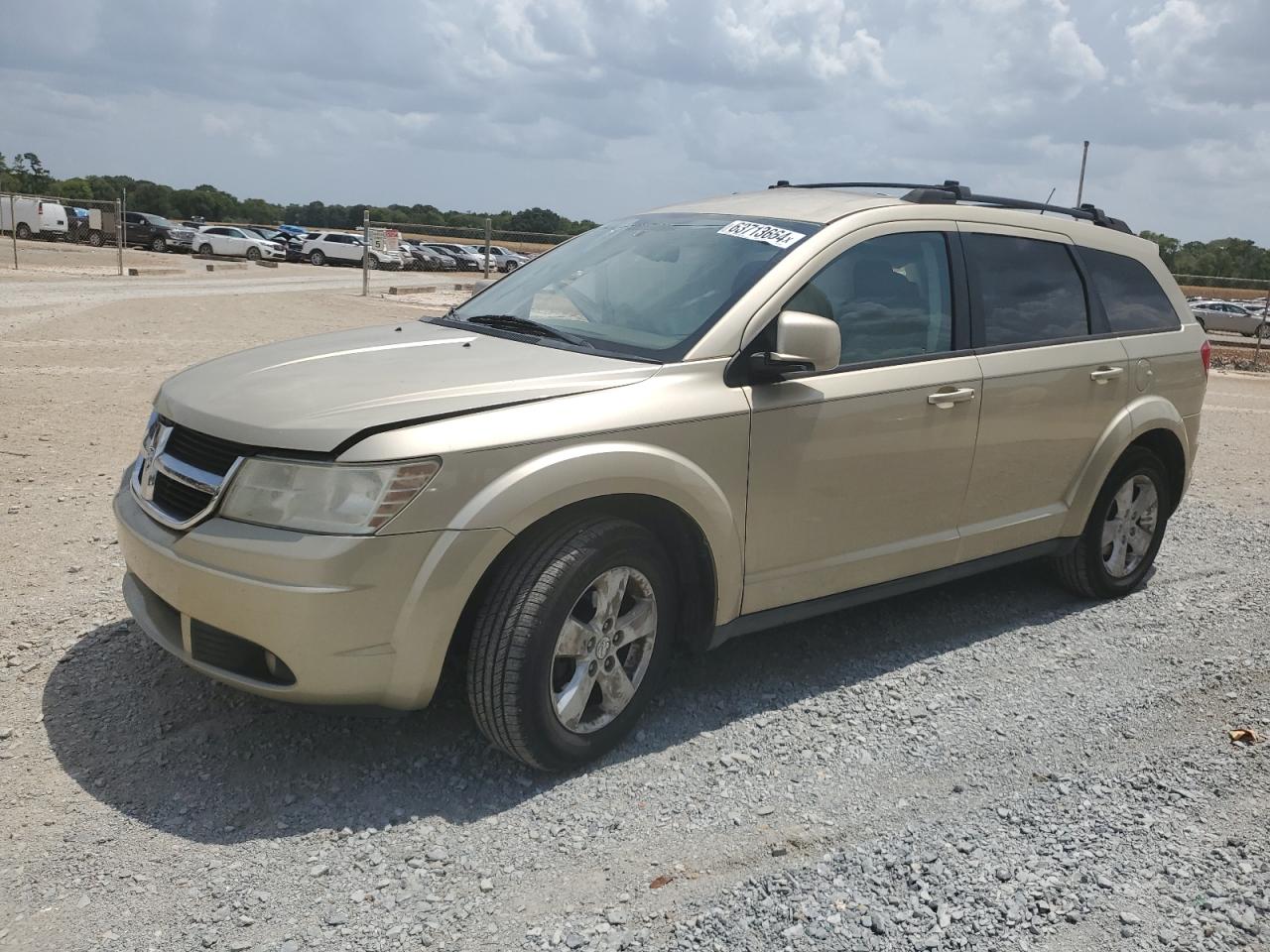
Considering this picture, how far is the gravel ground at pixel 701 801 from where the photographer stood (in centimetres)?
295

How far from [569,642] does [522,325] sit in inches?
53.4

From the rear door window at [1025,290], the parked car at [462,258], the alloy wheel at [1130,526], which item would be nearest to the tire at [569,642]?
the rear door window at [1025,290]

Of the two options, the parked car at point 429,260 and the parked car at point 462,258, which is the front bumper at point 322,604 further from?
the parked car at point 462,258

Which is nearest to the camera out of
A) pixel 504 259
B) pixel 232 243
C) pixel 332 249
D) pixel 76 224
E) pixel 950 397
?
pixel 950 397

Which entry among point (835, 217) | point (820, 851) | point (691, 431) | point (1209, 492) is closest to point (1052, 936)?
point (820, 851)

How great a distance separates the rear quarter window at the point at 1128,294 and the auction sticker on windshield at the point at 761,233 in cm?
190

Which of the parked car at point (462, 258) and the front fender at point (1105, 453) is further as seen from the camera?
the parked car at point (462, 258)

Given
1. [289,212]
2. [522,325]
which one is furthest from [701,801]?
[289,212]

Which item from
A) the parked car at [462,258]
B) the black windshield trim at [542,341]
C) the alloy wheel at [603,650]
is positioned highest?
the parked car at [462,258]

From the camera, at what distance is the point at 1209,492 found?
8750 mm

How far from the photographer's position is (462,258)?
56.6 meters

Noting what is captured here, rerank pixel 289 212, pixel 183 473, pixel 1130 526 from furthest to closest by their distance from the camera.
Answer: pixel 289 212, pixel 1130 526, pixel 183 473

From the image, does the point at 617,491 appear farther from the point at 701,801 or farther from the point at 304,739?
the point at 304,739

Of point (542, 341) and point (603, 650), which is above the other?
point (542, 341)
